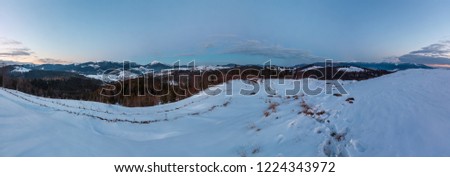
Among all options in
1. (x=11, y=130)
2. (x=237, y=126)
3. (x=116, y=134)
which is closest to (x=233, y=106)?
(x=237, y=126)

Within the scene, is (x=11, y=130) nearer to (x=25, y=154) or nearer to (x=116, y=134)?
(x=25, y=154)

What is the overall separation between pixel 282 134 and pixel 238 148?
115 cm

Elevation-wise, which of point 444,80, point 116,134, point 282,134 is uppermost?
point 444,80

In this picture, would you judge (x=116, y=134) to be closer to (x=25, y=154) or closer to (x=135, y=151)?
(x=135, y=151)

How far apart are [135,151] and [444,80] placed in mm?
10754

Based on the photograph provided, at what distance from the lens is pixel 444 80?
10.9 meters

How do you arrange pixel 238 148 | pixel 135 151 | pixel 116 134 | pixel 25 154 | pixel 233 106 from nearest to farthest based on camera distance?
1. pixel 25 154
2. pixel 238 148
3. pixel 135 151
4. pixel 116 134
5. pixel 233 106

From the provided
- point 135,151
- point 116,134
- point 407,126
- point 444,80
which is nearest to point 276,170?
point 407,126

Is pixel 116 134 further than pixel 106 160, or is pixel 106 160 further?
pixel 116 134

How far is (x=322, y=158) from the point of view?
225 inches

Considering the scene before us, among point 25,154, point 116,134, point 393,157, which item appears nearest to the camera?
point 393,157

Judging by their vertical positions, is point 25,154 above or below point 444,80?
below

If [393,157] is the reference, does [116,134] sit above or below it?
below

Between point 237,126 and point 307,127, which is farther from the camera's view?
point 237,126
